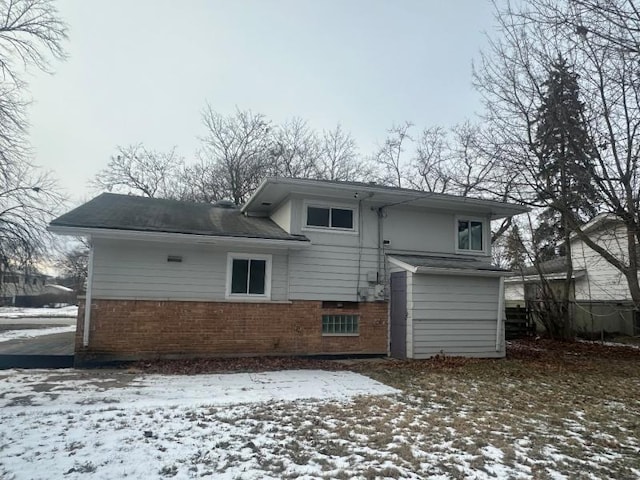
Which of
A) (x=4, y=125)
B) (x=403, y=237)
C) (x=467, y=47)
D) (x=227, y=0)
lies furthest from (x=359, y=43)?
(x=4, y=125)

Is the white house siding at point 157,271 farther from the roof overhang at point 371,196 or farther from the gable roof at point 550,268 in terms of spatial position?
the gable roof at point 550,268

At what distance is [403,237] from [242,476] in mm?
9203

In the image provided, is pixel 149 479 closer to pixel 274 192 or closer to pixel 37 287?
pixel 274 192

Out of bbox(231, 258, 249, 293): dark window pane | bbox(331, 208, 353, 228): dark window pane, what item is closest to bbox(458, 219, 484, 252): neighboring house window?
bbox(331, 208, 353, 228): dark window pane

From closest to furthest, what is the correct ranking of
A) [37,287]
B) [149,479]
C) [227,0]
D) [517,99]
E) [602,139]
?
[149,479] → [602,139] → [227,0] → [517,99] → [37,287]

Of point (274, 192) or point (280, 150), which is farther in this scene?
point (280, 150)

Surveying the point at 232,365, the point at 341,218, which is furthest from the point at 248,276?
the point at 341,218

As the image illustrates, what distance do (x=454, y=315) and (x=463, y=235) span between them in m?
2.90

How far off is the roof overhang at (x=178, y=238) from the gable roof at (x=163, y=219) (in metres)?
0.06

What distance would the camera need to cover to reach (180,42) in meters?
11.0

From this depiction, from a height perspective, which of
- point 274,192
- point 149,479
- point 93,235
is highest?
point 274,192

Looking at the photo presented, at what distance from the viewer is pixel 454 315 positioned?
1111 centimetres

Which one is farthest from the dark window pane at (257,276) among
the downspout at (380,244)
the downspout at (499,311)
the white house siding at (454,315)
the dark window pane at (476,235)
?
the dark window pane at (476,235)

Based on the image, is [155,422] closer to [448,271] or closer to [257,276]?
[257,276]
